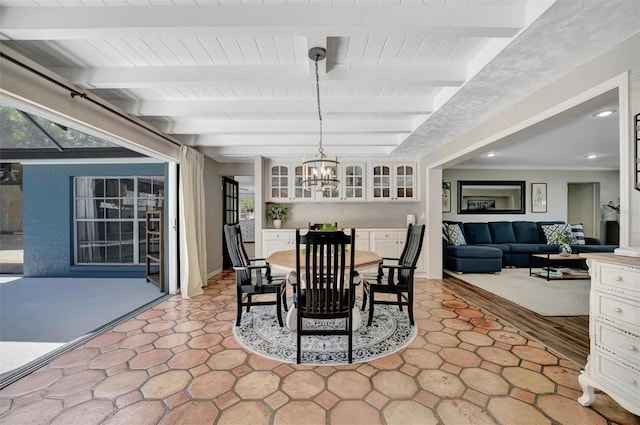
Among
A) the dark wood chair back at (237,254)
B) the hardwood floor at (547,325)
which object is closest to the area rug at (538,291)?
the hardwood floor at (547,325)

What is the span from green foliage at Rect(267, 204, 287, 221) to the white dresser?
14.3 ft

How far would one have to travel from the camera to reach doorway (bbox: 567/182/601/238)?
6.67 meters

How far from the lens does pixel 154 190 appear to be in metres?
5.04

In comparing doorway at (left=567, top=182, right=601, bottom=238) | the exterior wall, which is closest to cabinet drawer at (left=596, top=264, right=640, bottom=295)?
the exterior wall

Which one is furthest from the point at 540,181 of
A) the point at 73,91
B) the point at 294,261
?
the point at 73,91

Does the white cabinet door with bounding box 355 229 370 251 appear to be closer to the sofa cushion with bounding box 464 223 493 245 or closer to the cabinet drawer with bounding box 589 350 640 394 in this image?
the sofa cushion with bounding box 464 223 493 245

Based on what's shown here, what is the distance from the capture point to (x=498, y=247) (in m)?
5.55

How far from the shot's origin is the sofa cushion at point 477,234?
5.91m

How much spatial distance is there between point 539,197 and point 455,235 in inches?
113

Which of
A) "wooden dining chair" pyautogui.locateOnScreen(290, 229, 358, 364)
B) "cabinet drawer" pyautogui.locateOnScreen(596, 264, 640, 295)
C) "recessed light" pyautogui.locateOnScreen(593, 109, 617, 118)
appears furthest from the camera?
"recessed light" pyautogui.locateOnScreen(593, 109, 617, 118)

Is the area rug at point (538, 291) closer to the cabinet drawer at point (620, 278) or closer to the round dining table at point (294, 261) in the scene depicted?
the cabinet drawer at point (620, 278)

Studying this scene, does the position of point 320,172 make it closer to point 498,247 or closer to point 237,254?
Result: point 237,254

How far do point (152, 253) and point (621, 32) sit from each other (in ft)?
19.1

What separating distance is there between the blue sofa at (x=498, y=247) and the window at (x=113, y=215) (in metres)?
5.79
